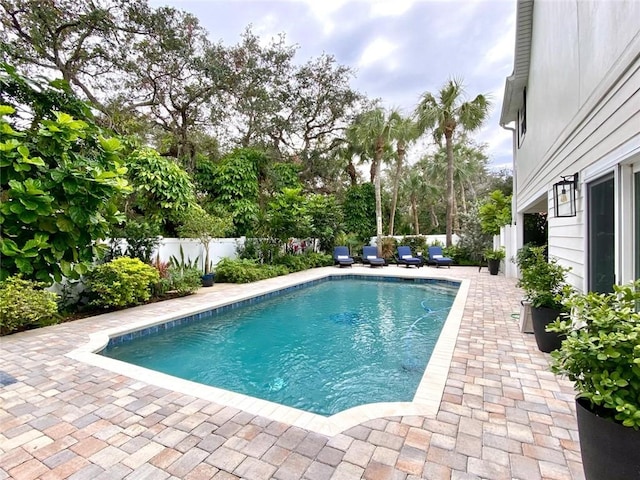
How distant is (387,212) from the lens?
2191 cm

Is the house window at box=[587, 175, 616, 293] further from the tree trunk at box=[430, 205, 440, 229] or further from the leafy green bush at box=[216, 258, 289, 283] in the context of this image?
the tree trunk at box=[430, 205, 440, 229]

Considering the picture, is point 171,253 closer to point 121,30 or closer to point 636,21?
point 121,30

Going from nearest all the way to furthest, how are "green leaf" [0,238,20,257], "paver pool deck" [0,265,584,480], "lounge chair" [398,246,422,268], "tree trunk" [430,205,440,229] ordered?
"green leaf" [0,238,20,257] → "paver pool deck" [0,265,584,480] → "lounge chair" [398,246,422,268] → "tree trunk" [430,205,440,229]

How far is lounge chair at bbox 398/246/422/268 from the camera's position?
15641 millimetres

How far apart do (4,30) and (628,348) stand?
577 inches

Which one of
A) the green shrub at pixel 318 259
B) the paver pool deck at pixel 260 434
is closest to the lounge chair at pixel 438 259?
the green shrub at pixel 318 259

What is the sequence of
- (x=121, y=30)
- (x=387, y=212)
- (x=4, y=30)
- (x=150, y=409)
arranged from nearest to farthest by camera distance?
(x=150, y=409)
(x=4, y=30)
(x=121, y=30)
(x=387, y=212)

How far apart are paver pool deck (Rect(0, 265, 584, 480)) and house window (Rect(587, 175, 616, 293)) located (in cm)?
123

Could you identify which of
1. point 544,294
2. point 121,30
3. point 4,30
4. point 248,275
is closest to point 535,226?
point 544,294

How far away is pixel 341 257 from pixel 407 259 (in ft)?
10.6

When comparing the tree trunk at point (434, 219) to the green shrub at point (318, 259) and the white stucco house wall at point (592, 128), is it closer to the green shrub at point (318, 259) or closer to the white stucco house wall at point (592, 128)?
the green shrub at point (318, 259)

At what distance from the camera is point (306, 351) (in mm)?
5746

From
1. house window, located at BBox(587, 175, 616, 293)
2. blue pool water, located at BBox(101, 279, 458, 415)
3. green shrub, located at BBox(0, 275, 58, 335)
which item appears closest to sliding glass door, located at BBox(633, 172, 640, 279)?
house window, located at BBox(587, 175, 616, 293)

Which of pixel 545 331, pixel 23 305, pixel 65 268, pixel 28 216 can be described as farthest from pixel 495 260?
pixel 23 305
